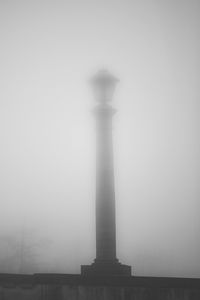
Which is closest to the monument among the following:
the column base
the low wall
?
the column base

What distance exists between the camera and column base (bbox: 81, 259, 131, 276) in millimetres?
12312

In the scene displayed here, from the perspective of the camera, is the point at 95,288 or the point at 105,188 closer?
the point at 95,288

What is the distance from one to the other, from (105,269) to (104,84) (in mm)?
6668

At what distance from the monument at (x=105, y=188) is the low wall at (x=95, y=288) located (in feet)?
7.37

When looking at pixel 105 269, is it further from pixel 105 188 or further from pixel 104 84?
pixel 104 84

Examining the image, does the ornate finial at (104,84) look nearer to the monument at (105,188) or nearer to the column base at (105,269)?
the monument at (105,188)

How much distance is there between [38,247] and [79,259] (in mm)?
3430

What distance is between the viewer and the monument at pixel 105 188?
41.2 feet

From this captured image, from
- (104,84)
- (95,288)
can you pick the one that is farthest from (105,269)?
(104,84)

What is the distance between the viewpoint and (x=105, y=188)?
13531mm

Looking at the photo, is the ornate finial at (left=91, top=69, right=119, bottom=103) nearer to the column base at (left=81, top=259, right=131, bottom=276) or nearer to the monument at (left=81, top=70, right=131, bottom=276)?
the monument at (left=81, top=70, right=131, bottom=276)

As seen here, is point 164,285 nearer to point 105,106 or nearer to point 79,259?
point 105,106

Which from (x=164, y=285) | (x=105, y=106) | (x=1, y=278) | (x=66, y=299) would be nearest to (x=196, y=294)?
(x=164, y=285)

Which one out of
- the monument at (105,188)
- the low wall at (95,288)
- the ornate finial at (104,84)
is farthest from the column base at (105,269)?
the ornate finial at (104,84)
